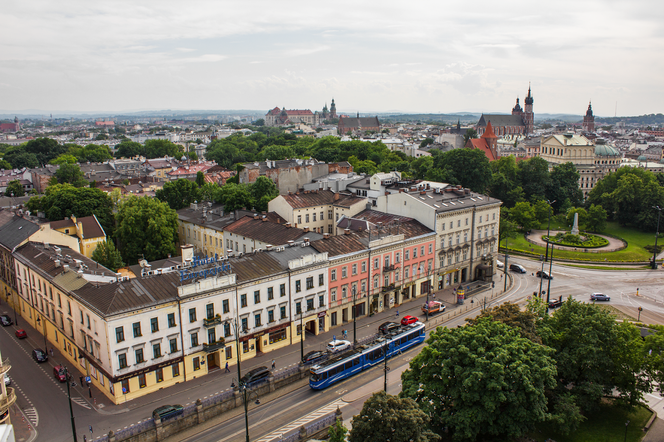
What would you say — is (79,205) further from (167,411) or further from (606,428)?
(606,428)

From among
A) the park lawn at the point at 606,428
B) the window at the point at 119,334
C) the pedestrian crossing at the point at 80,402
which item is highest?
the window at the point at 119,334

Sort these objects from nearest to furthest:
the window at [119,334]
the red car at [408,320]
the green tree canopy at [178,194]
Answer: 1. the window at [119,334]
2. the red car at [408,320]
3. the green tree canopy at [178,194]

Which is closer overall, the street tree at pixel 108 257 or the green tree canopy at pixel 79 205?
the street tree at pixel 108 257

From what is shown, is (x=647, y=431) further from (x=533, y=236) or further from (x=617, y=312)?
(x=533, y=236)

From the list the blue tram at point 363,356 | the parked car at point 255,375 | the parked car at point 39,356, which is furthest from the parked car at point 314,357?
the parked car at point 39,356

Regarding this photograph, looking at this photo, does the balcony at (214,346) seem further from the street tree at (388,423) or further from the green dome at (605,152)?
the green dome at (605,152)

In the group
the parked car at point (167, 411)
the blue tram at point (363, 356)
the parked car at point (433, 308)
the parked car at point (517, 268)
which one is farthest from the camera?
the parked car at point (517, 268)

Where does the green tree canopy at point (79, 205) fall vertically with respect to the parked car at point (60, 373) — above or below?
above
